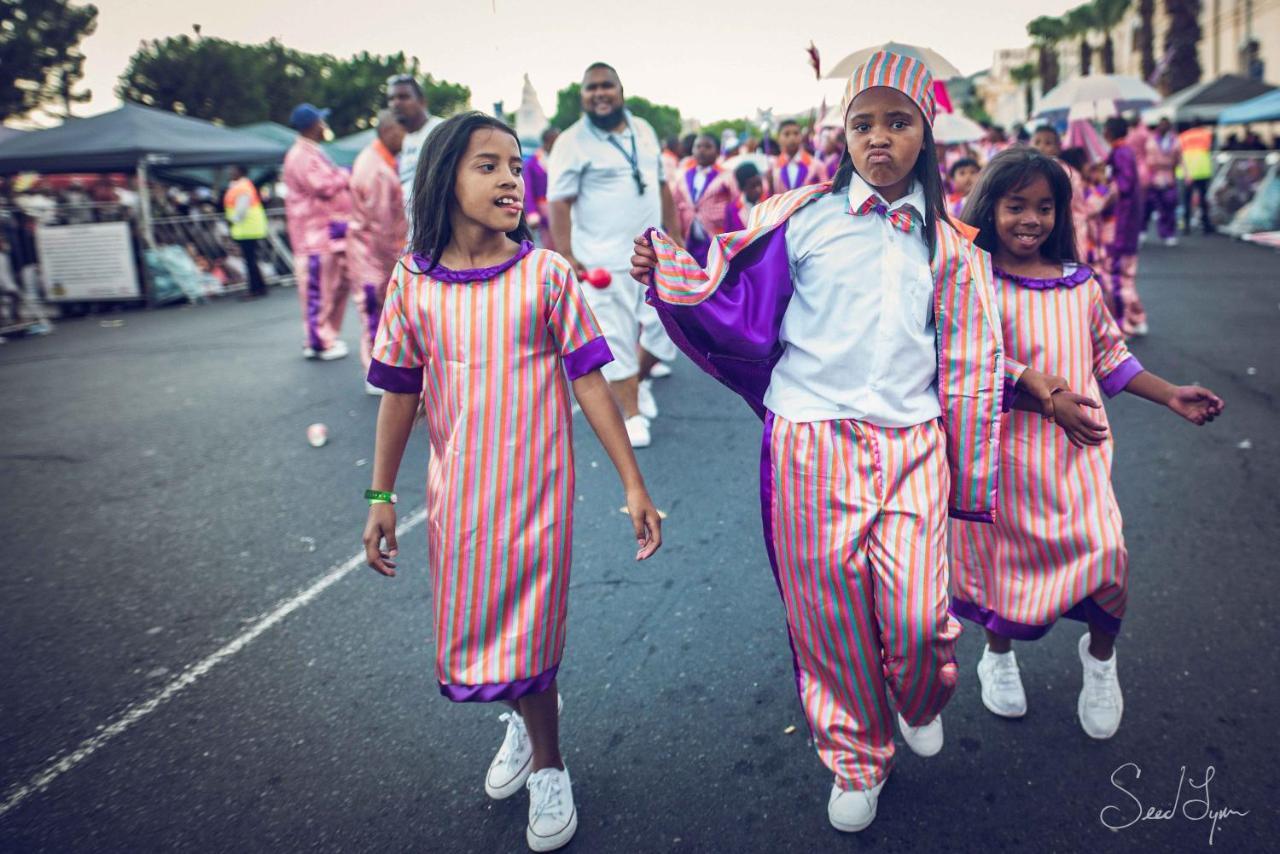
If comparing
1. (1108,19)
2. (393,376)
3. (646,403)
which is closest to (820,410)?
(393,376)

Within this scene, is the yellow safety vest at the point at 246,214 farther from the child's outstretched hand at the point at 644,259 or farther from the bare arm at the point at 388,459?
the child's outstretched hand at the point at 644,259

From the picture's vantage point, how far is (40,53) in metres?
31.0

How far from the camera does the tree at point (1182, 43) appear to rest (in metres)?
33.3

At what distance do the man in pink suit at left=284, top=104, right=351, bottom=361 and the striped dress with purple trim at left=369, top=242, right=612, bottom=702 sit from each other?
645cm

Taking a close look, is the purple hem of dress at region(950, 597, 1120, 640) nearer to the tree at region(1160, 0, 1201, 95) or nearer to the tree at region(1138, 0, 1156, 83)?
the tree at region(1160, 0, 1201, 95)

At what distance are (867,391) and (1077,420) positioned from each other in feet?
1.63

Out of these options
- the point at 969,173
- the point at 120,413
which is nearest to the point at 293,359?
the point at 120,413

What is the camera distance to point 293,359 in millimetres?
9078

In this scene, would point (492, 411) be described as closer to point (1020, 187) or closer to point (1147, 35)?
point (1020, 187)

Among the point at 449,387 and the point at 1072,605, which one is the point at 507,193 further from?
the point at 1072,605

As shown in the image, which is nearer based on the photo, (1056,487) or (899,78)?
(899,78)

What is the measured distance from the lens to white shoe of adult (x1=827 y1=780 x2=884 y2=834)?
223 centimetres

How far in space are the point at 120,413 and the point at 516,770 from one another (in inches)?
240

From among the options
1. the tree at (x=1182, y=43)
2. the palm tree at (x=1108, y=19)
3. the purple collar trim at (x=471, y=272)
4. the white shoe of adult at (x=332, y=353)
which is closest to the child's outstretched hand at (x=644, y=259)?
the purple collar trim at (x=471, y=272)
